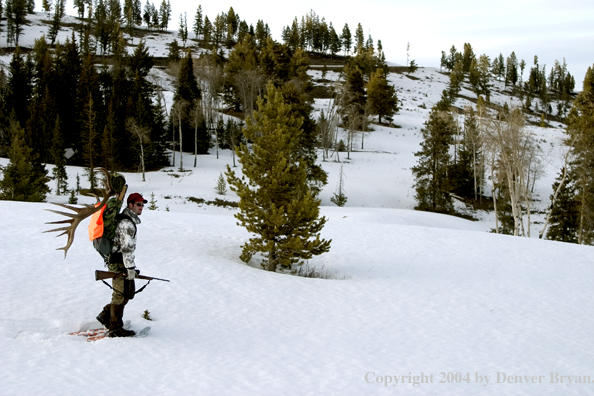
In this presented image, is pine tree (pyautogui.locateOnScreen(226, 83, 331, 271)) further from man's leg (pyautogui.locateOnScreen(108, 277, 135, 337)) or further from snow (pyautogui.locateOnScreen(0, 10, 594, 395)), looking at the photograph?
man's leg (pyautogui.locateOnScreen(108, 277, 135, 337))

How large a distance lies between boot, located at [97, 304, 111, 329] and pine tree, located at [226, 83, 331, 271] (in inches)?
208

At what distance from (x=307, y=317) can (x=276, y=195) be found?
4.39m

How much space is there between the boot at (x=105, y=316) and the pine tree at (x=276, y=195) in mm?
5296

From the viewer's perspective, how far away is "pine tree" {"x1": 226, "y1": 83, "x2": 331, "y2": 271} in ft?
Answer: 37.6

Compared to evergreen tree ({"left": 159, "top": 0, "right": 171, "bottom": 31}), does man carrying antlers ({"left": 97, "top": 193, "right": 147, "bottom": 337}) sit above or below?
below

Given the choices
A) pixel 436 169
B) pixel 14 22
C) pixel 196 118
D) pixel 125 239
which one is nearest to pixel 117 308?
pixel 125 239

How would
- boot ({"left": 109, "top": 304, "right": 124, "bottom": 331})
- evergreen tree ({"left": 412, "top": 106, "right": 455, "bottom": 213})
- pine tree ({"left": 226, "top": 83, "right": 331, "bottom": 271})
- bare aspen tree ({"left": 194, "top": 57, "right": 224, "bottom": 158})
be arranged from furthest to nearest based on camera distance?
bare aspen tree ({"left": 194, "top": 57, "right": 224, "bottom": 158})
evergreen tree ({"left": 412, "top": 106, "right": 455, "bottom": 213})
pine tree ({"left": 226, "top": 83, "right": 331, "bottom": 271})
boot ({"left": 109, "top": 304, "right": 124, "bottom": 331})

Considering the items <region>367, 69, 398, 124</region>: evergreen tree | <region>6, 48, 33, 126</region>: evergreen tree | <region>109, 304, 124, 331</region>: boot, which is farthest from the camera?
<region>367, 69, 398, 124</region>: evergreen tree

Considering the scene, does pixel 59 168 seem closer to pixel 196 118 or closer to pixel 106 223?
pixel 196 118

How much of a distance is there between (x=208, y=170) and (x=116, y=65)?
973 inches

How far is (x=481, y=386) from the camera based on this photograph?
6055 mm

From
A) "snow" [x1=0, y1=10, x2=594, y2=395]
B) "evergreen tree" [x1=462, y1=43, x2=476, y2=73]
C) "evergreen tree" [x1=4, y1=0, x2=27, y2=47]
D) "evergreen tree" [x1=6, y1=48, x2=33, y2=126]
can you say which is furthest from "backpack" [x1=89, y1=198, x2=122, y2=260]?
"evergreen tree" [x1=462, y1=43, x2=476, y2=73]

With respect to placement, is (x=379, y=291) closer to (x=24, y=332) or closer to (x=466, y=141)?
(x=24, y=332)

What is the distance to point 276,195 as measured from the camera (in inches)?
468
